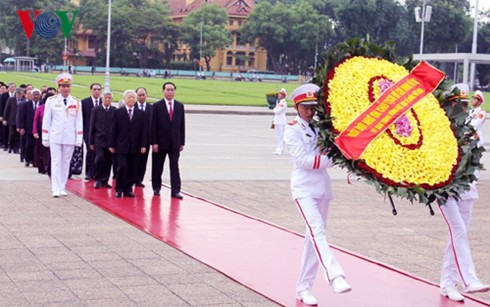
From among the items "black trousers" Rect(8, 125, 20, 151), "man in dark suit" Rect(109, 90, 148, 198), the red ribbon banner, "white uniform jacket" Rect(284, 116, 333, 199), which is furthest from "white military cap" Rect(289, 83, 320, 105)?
"black trousers" Rect(8, 125, 20, 151)

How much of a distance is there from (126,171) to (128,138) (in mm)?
552

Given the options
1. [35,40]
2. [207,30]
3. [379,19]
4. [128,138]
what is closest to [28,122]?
[128,138]

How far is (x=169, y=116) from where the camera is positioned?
13.6m

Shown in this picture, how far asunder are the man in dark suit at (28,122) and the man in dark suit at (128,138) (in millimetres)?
4441

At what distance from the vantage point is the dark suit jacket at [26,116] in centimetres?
1823

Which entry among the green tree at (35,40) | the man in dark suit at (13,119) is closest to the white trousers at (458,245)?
the man in dark suit at (13,119)

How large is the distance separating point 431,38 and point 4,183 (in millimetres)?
101869

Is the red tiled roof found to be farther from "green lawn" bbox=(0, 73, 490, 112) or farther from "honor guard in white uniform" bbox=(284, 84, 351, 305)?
"honor guard in white uniform" bbox=(284, 84, 351, 305)

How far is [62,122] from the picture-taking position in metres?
13.4

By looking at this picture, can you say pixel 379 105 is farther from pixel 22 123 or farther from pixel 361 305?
pixel 22 123

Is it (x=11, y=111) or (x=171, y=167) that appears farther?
(x=11, y=111)

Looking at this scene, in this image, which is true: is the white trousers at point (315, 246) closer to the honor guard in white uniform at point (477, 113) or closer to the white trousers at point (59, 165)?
the honor guard in white uniform at point (477, 113)

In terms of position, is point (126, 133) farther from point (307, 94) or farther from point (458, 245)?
point (458, 245)

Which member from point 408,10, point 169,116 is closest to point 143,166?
point 169,116
